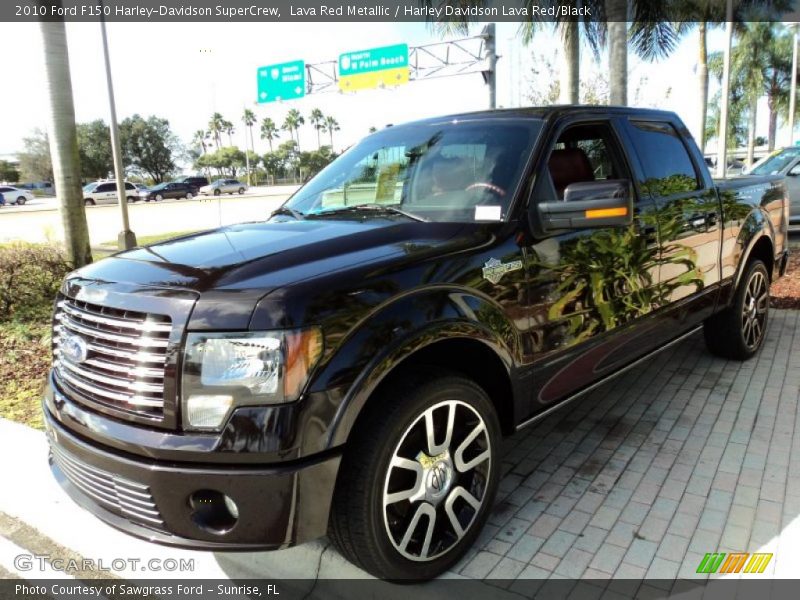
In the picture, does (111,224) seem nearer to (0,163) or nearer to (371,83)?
(371,83)

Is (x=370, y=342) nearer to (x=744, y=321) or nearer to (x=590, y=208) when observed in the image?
(x=590, y=208)

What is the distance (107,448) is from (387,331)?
1.10 meters

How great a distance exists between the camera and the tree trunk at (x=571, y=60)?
1201 centimetres

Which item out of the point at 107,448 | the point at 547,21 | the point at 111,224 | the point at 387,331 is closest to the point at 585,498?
the point at 387,331

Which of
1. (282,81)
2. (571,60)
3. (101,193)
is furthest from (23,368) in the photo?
(101,193)

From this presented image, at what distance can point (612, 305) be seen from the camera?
337cm

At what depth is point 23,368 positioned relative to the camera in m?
5.65

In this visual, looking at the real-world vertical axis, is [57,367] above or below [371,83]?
below

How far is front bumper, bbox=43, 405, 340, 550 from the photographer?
2055 mm

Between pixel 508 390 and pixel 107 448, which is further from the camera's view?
pixel 508 390

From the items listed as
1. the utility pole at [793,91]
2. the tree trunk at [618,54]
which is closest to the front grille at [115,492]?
the tree trunk at [618,54]

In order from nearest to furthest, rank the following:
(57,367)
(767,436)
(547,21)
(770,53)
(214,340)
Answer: (214,340) → (57,367) → (767,436) → (547,21) → (770,53)

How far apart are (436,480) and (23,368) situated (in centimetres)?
473

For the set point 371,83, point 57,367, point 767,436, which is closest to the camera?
point 57,367
